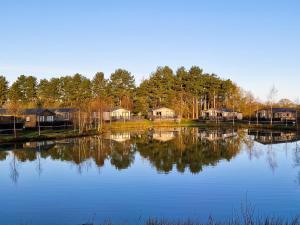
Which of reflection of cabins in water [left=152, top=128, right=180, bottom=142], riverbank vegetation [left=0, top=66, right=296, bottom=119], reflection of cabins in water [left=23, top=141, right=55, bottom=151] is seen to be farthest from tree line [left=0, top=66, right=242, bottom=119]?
reflection of cabins in water [left=23, top=141, right=55, bottom=151]

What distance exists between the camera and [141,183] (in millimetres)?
17469

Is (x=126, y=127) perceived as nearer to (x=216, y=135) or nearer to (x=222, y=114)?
(x=216, y=135)

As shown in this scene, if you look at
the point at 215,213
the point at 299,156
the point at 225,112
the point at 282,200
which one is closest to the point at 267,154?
the point at 299,156

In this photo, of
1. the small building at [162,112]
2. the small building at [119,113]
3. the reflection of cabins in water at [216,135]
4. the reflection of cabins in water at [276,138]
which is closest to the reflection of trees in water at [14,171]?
the reflection of cabins in water at [216,135]

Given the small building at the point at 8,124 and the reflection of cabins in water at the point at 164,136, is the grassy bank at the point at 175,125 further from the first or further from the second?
the small building at the point at 8,124

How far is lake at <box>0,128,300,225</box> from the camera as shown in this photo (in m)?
12.5

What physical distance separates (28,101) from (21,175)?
6522cm

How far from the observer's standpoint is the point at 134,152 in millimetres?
29047

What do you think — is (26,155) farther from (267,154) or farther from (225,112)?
(225,112)

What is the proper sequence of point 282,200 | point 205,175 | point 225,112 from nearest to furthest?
point 282,200 → point 205,175 → point 225,112

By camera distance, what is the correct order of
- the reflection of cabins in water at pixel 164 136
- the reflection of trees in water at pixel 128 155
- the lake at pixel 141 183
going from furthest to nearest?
the reflection of cabins in water at pixel 164 136, the reflection of trees in water at pixel 128 155, the lake at pixel 141 183

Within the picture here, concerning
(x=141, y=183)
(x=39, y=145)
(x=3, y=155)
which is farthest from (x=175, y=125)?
(x=141, y=183)

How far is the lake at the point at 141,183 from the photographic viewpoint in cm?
1248

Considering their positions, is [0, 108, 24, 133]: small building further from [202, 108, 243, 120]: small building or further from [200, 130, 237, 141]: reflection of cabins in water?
[202, 108, 243, 120]: small building
